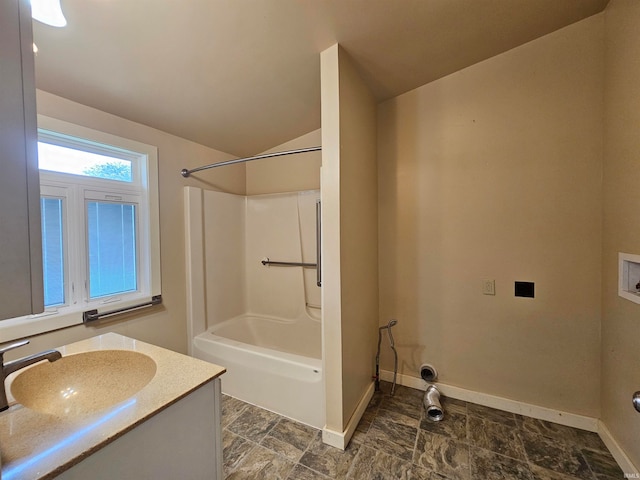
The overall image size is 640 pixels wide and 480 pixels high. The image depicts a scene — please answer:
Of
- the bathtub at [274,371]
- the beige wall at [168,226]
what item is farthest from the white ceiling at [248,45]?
the bathtub at [274,371]

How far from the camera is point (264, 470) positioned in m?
1.46

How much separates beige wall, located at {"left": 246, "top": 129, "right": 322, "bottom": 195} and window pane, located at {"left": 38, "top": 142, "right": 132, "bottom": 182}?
1325 mm

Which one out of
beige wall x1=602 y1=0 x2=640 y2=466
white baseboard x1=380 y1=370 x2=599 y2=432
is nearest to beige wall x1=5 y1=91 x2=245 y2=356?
white baseboard x1=380 y1=370 x2=599 y2=432

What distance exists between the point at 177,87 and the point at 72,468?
202cm

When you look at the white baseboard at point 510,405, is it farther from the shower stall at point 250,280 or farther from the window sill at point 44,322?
the window sill at point 44,322

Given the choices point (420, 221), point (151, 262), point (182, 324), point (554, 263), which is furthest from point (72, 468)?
point (554, 263)

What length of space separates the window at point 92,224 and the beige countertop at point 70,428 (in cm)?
94

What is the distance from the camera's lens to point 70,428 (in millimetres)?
725

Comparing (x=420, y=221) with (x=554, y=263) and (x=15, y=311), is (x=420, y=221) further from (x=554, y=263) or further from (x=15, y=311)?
(x=15, y=311)

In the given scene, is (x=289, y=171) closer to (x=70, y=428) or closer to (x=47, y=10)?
(x=47, y=10)

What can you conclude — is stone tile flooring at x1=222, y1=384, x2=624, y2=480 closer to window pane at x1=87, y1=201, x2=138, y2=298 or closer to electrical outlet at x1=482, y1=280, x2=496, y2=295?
electrical outlet at x1=482, y1=280, x2=496, y2=295

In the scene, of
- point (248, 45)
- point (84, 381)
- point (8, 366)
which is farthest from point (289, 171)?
point (8, 366)

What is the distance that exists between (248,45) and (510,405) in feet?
10.0

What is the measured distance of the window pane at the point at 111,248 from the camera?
1884mm
